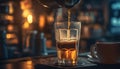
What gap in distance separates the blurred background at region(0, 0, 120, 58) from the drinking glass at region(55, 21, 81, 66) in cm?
66

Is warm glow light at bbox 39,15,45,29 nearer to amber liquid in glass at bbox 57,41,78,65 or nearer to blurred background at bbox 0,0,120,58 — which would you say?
blurred background at bbox 0,0,120,58

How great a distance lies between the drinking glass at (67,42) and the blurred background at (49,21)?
0.66 meters

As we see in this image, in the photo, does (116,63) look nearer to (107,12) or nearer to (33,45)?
(33,45)

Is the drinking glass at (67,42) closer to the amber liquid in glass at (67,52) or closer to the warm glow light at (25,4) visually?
the amber liquid in glass at (67,52)

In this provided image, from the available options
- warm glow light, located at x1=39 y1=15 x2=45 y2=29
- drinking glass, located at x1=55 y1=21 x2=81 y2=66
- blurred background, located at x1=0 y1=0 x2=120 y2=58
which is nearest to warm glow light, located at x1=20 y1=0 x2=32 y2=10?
blurred background, located at x1=0 y1=0 x2=120 y2=58

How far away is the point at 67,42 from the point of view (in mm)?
1056

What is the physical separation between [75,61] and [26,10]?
238cm

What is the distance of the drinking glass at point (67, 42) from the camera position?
1.06m

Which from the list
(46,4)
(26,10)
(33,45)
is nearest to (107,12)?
(26,10)

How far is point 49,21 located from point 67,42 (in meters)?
3.15

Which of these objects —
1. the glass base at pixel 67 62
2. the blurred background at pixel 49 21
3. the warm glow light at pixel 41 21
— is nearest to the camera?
the glass base at pixel 67 62

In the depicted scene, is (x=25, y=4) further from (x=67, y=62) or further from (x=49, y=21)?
(x=67, y=62)

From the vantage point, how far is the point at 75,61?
1064mm

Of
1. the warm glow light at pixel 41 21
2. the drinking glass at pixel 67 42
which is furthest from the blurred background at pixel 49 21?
the drinking glass at pixel 67 42
